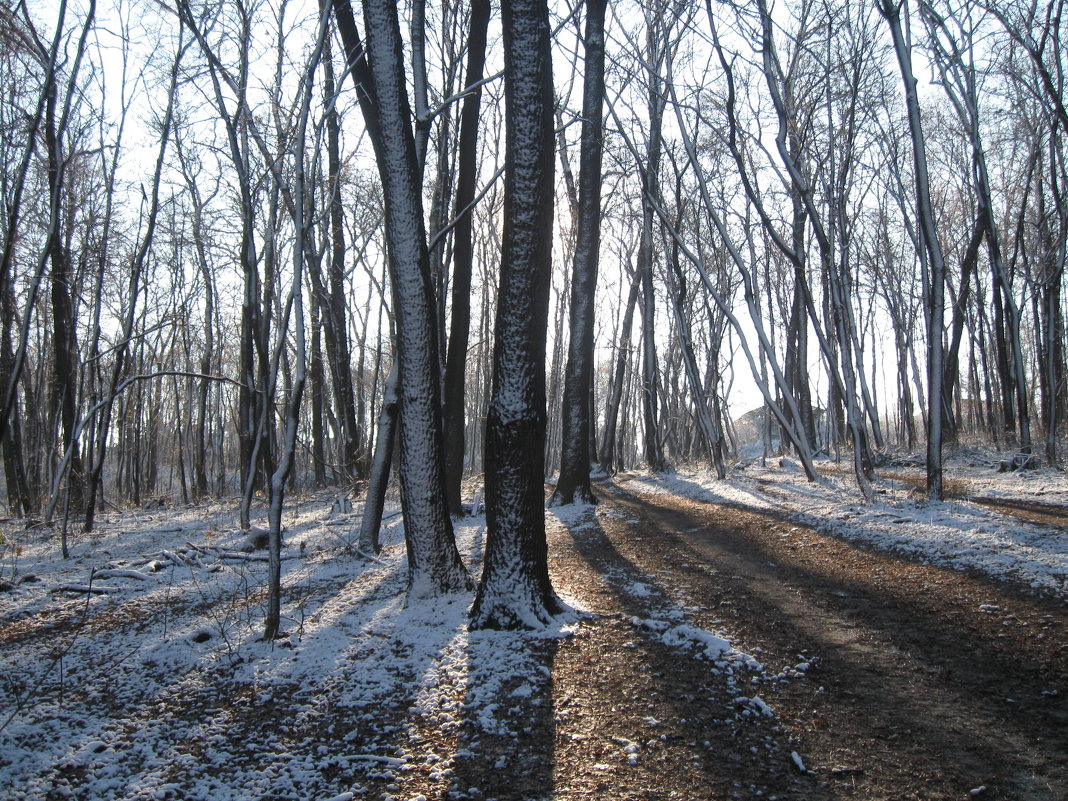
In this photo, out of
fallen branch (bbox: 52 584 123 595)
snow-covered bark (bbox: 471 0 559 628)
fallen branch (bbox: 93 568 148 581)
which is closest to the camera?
snow-covered bark (bbox: 471 0 559 628)

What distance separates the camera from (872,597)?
4.58m

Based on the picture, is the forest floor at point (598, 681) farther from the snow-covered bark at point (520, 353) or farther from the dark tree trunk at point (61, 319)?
the dark tree trunk at point (61, 319)

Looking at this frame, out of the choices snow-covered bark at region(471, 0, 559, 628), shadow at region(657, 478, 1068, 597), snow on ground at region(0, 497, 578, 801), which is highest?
snow-covered bark at region(471, 0, 559, 628)

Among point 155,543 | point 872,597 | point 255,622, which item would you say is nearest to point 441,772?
point 255,622

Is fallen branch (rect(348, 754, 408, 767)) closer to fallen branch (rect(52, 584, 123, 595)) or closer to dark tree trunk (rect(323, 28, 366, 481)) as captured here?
fallen branch (rect(52, 584, 123, 595))

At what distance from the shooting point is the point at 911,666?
11.1ft

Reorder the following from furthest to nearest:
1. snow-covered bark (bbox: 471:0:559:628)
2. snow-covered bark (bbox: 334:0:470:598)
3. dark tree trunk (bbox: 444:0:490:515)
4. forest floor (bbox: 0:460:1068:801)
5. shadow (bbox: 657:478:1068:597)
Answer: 1. dark tree trunk (bbox: 444:0:490:515)
2. snow-covered bark (bbox: 334:0:470:598)
3. shadow (bbox: 657:478:1068:597)
4. snow-covered bark (bbox: 471:0:559:628)
5. forest floor (bbox: 0:460:1068:801)

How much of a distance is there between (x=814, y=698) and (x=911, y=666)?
746 mm

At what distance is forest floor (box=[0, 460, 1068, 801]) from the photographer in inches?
101

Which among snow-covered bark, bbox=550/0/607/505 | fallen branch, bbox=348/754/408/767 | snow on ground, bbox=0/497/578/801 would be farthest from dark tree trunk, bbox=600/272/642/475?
fallen branch, bbox=348/754/408/767

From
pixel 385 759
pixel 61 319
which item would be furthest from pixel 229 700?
pixel 61 319

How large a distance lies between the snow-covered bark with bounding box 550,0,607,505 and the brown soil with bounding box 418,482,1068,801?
177 inches

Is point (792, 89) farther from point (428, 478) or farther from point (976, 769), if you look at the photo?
point (976, 769)

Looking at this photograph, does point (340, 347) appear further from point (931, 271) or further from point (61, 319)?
point (931, 271)
